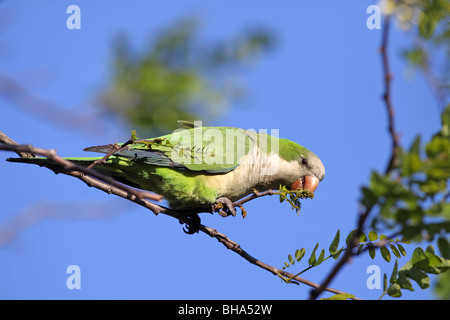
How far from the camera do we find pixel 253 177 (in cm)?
440

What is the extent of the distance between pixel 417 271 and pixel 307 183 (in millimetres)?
2419

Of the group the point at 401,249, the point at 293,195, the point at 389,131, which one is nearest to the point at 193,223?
the point at 293,195

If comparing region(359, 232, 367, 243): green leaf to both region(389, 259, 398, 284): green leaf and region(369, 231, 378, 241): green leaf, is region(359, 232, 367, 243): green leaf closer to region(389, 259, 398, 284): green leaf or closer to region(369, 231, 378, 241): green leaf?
region(369, 231, 378, 241): green leaf

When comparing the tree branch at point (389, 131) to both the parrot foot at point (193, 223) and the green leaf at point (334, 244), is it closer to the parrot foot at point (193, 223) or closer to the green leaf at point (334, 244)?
the green leaf at point (334, 244)

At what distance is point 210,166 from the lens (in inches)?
162

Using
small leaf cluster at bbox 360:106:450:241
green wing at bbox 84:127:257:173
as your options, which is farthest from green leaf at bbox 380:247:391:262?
green wing at bbox 84:127:257:173

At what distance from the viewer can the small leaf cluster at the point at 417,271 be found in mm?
→ 2287

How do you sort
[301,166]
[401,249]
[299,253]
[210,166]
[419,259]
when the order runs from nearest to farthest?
[419,259] < [401,249] < [299,253] < [210,166] < [301,166]

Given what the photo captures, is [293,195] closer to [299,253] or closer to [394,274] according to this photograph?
[299,253]

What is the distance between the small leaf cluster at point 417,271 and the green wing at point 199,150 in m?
2.05

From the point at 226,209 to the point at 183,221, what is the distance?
453 mm
